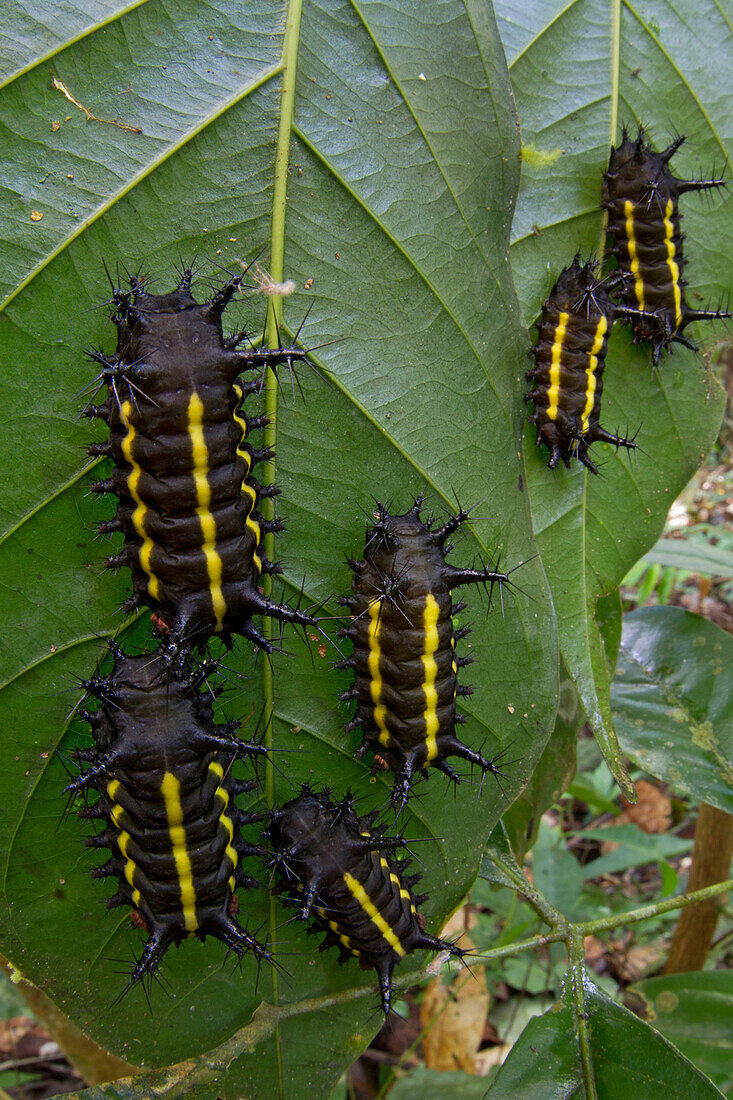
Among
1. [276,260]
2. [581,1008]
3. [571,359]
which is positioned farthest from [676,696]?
[276,260]

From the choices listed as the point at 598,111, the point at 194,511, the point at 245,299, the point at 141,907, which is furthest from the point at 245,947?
the point at 598,111

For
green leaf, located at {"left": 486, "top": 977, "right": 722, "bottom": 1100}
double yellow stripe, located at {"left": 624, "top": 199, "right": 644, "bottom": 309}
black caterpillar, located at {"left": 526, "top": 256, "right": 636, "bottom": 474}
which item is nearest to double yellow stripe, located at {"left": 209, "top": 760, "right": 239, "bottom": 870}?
green leaf, located at {"left": 486, "top": 977, "right": 722, "bottom": 1100}

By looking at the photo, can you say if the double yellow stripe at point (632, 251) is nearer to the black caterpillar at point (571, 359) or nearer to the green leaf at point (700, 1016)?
the black caterpillar at point (571, 359)

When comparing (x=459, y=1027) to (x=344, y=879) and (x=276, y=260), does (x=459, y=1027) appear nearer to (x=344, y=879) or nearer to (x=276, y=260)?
(x=344, y=879)

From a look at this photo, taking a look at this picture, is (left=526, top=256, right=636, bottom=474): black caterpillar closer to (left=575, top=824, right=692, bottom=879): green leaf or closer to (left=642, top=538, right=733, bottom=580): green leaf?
(left=642, top=538, right=733, bottom=580): green leaf

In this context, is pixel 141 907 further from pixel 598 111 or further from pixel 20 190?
pixel 598 111

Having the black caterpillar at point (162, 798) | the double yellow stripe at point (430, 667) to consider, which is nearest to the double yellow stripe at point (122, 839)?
the black caterpillar at point (162, 798)
